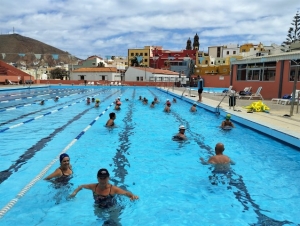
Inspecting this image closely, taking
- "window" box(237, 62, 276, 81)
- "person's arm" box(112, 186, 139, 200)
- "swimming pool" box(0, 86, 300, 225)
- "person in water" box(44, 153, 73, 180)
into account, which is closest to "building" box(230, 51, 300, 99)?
"window" box(237, 62, 276, 81)

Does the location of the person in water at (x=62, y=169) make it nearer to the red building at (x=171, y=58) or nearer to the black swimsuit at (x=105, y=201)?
the black swimsuit at (x=105, y=201)

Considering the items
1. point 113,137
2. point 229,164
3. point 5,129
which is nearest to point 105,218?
point 229,164

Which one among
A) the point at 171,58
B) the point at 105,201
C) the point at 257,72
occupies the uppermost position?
the point at 171,58

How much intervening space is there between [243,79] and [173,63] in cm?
4862

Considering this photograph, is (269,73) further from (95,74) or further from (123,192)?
(95,74)

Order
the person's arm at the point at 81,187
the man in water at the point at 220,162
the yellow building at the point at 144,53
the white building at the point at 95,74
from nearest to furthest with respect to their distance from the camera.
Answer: the person's arm at the point at 81,187 → the man in water at the point at 220,162 → the white building at the point at 95,74 → the yellow building at the point at 144,53

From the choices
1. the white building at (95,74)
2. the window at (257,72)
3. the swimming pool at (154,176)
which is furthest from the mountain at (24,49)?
the swimming pool at (154,176)

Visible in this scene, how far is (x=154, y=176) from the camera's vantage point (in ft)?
18.1

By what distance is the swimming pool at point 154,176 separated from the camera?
3.96 metres

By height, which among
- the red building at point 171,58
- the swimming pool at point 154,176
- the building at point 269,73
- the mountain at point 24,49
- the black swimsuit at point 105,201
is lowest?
the swimming pool at point 154,176

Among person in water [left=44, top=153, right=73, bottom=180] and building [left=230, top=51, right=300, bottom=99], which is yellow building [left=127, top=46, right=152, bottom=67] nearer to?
building [left=230, top=51, right=300, bottom=99]

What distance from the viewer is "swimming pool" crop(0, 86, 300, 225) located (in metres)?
3.96

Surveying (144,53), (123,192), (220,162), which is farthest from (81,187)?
(144,53)

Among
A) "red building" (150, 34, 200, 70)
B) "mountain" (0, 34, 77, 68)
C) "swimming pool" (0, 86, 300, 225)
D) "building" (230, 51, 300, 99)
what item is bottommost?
"swimming pool" (0, 86, 300, 225)
